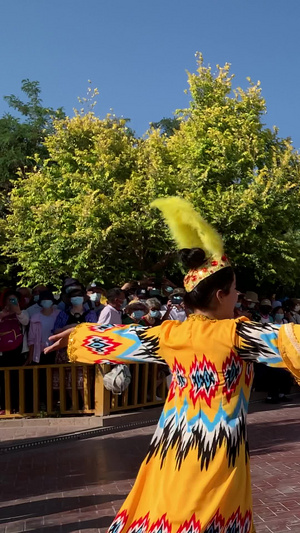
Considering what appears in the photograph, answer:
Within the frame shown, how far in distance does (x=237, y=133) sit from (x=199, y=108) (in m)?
2.25

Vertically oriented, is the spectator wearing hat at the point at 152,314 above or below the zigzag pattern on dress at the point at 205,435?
below

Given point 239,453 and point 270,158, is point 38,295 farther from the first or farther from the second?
point 270,158

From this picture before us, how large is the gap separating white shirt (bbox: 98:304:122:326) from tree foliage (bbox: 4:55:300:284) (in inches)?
377

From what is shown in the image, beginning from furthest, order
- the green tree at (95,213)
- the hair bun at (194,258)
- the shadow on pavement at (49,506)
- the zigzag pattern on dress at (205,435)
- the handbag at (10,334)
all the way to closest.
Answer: the green tree at (95,213)
the handbag at (10,334)
the shadow on pavement at (49,506)
the hair bun at (194,258)
the zigzag pattern on dress at (205,435)

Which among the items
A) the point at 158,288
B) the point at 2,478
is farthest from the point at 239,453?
the point at 158,288

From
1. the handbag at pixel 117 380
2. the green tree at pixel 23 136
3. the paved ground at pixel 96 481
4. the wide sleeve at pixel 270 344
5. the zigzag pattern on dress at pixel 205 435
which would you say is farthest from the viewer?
the green tree at pixel 23 136

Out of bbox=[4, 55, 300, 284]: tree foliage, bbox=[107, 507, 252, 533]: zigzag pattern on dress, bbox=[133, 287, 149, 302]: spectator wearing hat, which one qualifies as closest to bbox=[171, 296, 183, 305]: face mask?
bbox=[133, 287, 149, 302]: spectator wearing hat

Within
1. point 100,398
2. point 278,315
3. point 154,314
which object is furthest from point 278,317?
point 100,398

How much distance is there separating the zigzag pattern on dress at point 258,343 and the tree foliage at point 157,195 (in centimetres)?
1597

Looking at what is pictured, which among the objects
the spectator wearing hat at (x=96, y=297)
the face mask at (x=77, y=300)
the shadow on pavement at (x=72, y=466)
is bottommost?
the shadow on pavement at (x=72, y=466)

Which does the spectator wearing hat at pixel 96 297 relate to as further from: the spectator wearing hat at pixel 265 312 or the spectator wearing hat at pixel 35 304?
the spectator wearing hat at pixel 265 312

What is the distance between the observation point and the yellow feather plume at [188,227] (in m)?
2.90

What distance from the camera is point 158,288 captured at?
38.4 feet

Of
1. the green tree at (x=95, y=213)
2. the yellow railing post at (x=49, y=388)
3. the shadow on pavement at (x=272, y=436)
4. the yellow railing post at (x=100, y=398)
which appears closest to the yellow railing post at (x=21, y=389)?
the yellow railing post at (x=49, y=388)
